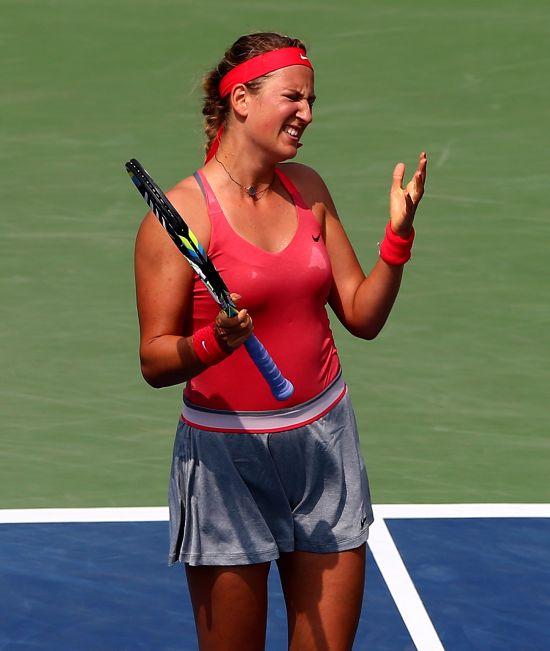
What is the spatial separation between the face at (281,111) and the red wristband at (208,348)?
60 centimetres

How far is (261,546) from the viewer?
4715 millimetres

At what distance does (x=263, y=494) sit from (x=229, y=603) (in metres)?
0.32

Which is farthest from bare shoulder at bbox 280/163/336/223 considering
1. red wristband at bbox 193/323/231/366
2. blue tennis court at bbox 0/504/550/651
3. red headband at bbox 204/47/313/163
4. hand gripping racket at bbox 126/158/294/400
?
blue tennis court at bbox 0/504/550/651

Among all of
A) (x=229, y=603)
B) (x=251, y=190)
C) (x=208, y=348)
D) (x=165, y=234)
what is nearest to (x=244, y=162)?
(x=251, y=190)

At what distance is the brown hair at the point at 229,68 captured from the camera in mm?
4746

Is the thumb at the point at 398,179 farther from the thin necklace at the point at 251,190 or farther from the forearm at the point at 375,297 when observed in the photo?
the thin necklace at the point at 251,190

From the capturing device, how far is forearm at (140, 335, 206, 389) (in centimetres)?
452

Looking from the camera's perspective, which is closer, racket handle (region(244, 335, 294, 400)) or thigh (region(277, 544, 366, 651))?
racket handle (region(244, 335, 294, 400))

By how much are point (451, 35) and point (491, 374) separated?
16.9 ft

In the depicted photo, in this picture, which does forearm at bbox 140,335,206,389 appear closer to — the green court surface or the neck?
the neck

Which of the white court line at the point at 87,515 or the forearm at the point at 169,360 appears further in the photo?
the white court line at the point at 87,515

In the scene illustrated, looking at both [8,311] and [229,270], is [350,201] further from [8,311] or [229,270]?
[229,270]

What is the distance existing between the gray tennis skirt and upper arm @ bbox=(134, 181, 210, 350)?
34cm

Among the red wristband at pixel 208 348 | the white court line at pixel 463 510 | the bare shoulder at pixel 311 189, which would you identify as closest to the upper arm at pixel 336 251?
the bare shoulder at pixel 311 189
